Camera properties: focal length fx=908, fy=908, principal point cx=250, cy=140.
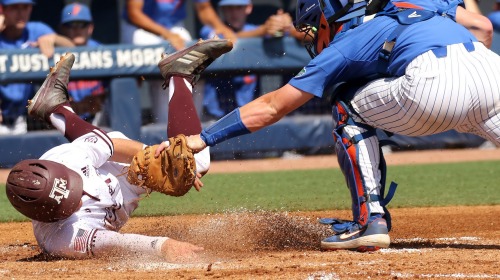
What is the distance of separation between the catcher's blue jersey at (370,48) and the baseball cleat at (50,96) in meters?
1.75

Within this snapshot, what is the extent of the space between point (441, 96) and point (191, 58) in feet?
5.67

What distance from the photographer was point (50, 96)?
17.4 ft

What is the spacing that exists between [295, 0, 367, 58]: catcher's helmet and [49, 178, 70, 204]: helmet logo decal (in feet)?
4.74

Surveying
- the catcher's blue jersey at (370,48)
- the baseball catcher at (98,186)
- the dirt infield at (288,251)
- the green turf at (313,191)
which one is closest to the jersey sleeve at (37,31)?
the green turf at (313,191)

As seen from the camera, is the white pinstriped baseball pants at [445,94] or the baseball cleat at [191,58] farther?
the baseball cleat at [191,58]

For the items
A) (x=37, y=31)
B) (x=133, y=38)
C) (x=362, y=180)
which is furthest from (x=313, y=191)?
(x=37, y=31)

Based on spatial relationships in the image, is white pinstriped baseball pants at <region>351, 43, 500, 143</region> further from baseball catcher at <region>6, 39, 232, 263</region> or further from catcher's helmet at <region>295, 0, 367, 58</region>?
baseball catcher at <region>6, 39, 232, 263</region>

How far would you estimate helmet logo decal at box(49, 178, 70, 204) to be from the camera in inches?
162

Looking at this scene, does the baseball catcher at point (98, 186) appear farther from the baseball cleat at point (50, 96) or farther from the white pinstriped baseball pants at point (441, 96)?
the white pinstriped baseball pants at point (441, 96)

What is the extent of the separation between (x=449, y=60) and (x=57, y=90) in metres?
2.42

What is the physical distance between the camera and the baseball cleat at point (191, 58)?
528cm

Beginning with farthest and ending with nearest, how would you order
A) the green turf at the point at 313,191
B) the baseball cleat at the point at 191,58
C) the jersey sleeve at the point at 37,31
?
the jersey sleeve at the point at 37,31
the green turf at the point at 313,191
the baseball cleat at the point at 191,58

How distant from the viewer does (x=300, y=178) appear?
8242 mm

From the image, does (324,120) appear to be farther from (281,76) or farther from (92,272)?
(92,272)
